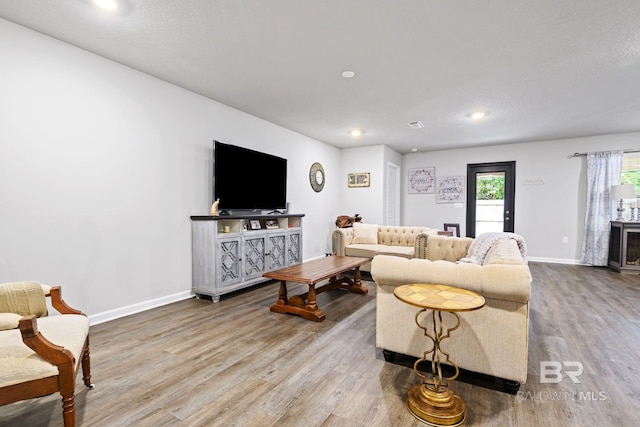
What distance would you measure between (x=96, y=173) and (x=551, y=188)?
7487mm

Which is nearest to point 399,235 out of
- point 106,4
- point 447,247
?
point 447,247

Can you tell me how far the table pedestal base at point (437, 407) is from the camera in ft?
5.11

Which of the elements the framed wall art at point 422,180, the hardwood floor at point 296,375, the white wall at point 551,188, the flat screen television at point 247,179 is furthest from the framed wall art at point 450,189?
the flat screen television at point 247,179

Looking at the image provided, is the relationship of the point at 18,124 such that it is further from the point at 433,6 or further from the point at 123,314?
the point at 433,6

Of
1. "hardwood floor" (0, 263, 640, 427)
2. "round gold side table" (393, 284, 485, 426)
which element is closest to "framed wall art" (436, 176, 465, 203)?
"hardwood floor" (0, 263, 640, 427)

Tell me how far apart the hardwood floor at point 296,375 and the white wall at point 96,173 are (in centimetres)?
52

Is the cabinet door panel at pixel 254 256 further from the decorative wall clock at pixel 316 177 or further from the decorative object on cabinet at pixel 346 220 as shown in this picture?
the decorative object on cabinet at pixel 346 220

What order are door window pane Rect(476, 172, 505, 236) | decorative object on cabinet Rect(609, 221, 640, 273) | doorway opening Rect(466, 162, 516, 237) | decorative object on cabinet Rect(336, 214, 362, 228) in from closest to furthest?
decorative object on cabinet Rect(609, 221, 640, 273), decorative object on cabinet Rect(336, 214, 362, 228), doorway opening Rect(466, 162, 516, 237), door window pane Rect(476, 172, 505, 236)

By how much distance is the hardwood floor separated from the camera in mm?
1621

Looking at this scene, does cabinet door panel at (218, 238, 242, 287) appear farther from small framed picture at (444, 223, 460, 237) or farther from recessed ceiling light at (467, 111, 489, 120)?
small framed picture at (444, 223, 460, 237)

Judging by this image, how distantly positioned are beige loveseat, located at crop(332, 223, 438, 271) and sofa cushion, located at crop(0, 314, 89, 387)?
376cm

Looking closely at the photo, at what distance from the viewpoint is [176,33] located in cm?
246

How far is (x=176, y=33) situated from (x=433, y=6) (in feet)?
6.45

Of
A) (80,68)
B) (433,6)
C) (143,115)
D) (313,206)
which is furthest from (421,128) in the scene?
(80,68)
